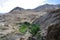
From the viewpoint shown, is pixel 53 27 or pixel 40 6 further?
pixel 40 6

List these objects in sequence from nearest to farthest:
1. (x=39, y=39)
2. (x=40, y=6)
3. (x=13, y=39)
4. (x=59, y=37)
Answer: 1. (x=59, y=37)
2. (x=39, y=39)
3. (x=13, y=39)
4. (x=40, y=6)

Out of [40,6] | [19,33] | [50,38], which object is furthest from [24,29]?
[40,6]

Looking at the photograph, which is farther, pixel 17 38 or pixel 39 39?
pixel 17 38

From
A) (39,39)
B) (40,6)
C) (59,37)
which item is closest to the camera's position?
(59,37)

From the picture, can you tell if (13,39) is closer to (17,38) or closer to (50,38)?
(17,38)

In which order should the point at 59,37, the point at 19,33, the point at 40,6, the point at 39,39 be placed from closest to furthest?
the point at 59,37 → the point at 39,39 → the point at 19,33 → the point at 40,6

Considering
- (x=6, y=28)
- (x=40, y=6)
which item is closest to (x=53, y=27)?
(x=6, y=28)

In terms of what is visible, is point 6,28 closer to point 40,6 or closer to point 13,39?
point 13,39

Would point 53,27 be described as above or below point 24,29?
above

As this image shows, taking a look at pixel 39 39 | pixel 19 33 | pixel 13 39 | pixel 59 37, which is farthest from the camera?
pixel 19 33
